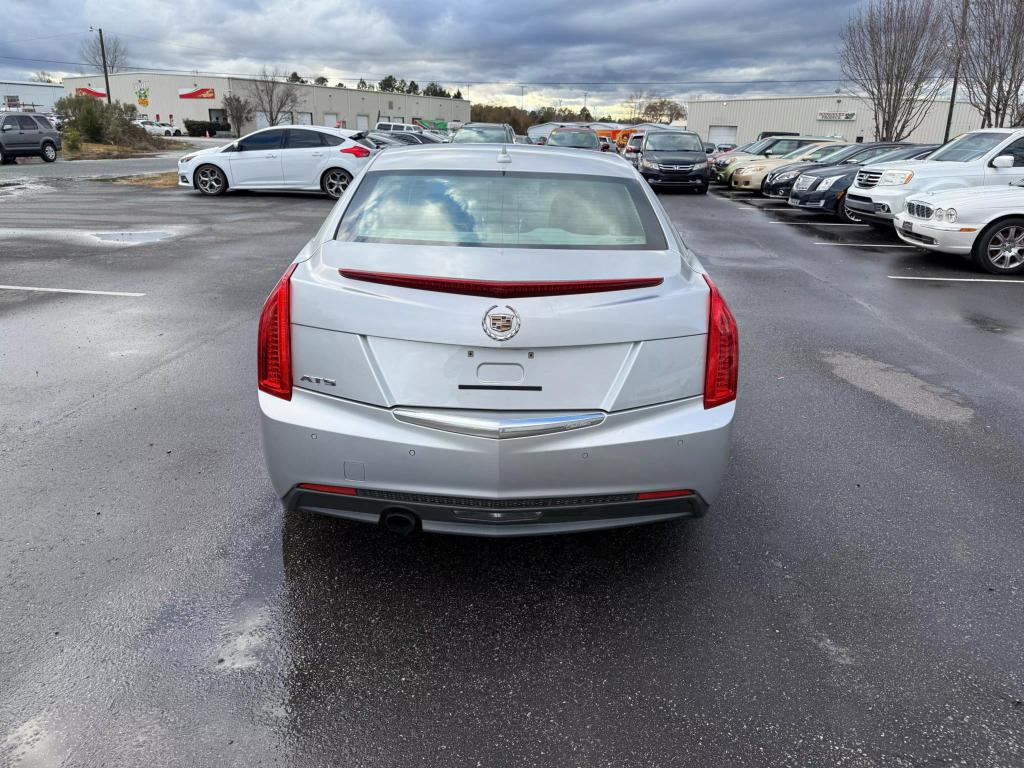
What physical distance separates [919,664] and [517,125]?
118 meters

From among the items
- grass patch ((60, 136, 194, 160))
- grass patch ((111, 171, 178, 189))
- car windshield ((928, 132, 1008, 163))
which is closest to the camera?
car windshield ((928, 132, 1008, 163))

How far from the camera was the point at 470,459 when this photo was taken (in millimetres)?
2699

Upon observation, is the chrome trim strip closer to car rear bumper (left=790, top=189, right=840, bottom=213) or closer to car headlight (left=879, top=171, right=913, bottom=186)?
car headlight (left=879, top=171, right=913, bottom=186)

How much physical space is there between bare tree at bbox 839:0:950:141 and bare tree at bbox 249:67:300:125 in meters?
66.3

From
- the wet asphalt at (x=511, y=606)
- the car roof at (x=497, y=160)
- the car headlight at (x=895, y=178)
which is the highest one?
the car roof at (x=497, y=160)

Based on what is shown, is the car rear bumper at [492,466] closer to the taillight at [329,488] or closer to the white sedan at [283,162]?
the taillight at [329,488]

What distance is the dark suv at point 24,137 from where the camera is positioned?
28.4m

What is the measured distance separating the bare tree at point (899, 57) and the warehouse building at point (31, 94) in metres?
96.9

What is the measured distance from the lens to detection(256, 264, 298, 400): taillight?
2.85m

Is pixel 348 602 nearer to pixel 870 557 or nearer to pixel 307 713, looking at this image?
pixel 307 713

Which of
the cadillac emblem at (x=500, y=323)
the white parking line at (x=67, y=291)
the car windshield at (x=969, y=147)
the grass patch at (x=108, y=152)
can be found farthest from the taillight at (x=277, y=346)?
the grass patch at (x=108, y=152)

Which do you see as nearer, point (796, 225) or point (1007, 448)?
point (1007, 448)

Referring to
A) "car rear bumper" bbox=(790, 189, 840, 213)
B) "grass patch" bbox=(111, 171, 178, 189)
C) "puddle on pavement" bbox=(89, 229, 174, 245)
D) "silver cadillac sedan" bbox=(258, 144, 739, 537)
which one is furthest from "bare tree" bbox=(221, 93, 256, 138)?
"silver cadillac sedan" bbox=(258, 144, 739, 537)

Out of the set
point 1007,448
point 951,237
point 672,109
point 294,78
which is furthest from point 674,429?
point 672,109
